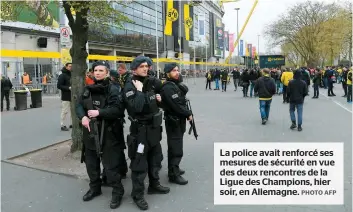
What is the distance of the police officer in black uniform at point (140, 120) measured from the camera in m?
4.16

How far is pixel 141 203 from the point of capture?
165 inches

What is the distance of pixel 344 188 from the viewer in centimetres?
473

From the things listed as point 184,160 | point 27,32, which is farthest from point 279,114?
point 27,32

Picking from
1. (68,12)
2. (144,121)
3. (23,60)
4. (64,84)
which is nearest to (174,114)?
(144,121)

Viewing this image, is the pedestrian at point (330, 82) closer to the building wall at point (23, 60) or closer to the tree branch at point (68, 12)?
the tree branch at point (68, 12)

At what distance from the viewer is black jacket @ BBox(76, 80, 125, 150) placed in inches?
168

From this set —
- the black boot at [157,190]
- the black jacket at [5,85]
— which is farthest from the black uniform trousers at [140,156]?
the black jacket at [5,85]

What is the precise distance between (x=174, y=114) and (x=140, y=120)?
870 mm

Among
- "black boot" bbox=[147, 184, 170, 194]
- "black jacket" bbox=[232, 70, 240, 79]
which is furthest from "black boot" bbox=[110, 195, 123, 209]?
"black jacket" bbox=[232, 70, 240, 79]

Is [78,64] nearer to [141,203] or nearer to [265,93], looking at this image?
[141,203]

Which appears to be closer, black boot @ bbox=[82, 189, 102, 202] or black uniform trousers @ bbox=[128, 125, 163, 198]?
black uniform trousers @ bbox=[128, 125, 163, 198]

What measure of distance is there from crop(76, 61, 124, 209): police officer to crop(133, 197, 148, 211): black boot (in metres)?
0.23

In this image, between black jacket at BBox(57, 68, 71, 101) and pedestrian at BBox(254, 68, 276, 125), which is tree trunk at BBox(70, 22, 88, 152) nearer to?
black jacket at BBox(57, 68, 71, 101)

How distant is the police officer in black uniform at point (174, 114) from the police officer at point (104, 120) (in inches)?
32.7
